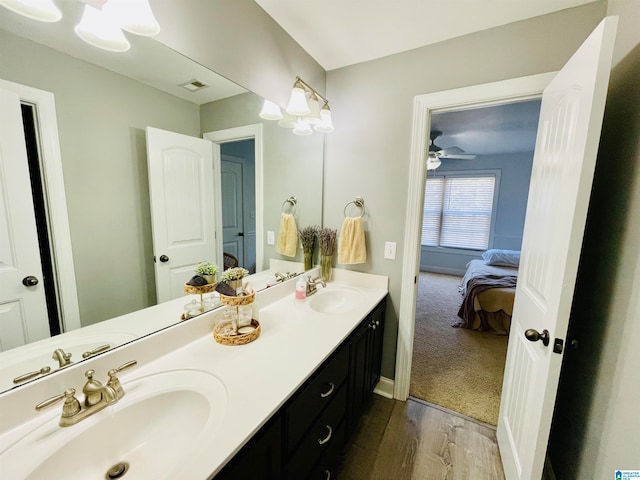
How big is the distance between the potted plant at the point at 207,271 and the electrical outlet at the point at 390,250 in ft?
3.85

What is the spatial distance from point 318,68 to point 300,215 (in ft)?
3.54

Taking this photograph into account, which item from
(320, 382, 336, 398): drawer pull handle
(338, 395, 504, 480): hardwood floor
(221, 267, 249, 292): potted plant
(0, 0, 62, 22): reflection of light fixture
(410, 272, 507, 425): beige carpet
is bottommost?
(338, 395, 504, 480): hardwood floor

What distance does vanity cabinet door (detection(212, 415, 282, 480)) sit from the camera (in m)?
0.65

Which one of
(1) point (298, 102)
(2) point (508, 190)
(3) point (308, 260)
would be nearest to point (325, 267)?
(3) point (308, 260)

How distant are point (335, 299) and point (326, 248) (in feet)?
1.29

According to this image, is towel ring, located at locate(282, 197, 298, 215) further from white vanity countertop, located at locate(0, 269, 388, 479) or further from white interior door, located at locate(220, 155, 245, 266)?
white vanity countertop, located at locate(0, 269, 388, 479)

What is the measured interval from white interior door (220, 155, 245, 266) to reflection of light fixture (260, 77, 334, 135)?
39cm

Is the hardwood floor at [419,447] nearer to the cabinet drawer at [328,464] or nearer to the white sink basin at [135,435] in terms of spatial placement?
the cabinet drawer at [328,464]

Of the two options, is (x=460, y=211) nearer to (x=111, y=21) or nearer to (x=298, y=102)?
(x=298, y=102)

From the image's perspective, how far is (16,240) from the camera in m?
0.69

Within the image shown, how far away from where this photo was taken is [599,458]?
0.93 m

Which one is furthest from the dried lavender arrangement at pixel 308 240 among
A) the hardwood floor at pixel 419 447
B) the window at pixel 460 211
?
the window at pixel 460 211

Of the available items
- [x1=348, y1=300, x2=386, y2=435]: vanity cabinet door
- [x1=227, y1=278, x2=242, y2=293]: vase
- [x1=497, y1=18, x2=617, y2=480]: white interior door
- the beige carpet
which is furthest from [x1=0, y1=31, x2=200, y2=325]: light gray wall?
the beige carpet

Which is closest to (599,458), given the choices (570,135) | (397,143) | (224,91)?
(570,135)
